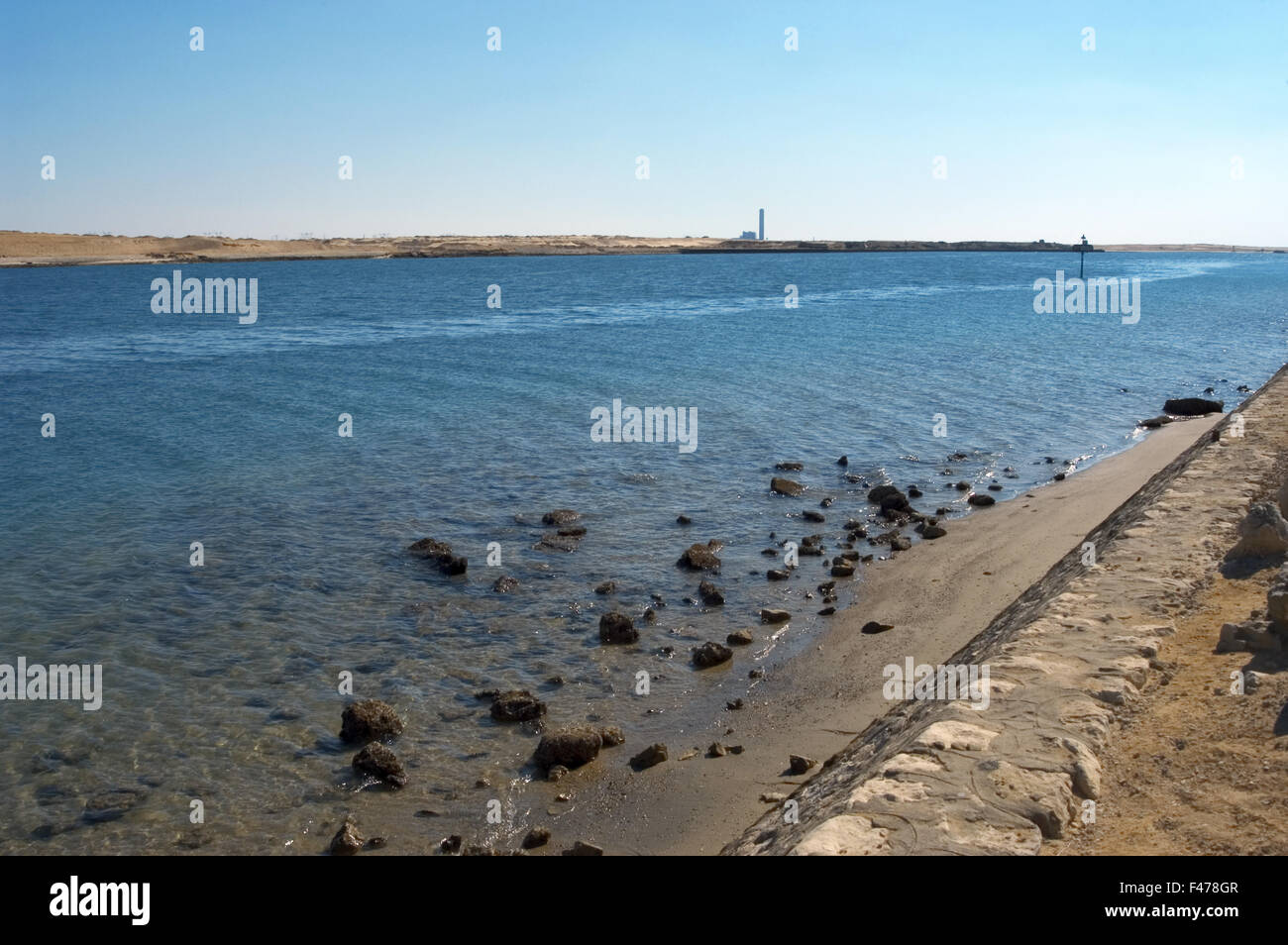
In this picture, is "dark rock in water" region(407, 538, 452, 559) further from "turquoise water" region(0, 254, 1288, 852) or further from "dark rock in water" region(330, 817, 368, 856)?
"dark rock in water" region(330, 817, 368, 856)

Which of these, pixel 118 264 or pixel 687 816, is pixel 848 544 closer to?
pixel 687 816

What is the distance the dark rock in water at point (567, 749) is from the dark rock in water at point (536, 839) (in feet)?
3.92

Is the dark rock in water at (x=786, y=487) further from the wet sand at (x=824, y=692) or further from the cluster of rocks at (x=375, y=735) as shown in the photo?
the cluster of rocks at (x=375, y=735)

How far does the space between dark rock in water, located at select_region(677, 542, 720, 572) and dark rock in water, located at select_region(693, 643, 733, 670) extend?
3199mm

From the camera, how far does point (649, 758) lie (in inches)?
398

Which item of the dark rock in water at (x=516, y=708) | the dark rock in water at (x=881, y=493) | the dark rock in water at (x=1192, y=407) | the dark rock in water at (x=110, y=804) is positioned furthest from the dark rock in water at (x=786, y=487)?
the dark rock in water at (x=1192, y=407)

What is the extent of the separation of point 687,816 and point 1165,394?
3045cm

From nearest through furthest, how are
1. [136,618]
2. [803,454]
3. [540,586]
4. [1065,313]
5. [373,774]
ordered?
[373,774] → [136,618] → [540,586] → [803,454] → [1065,313]

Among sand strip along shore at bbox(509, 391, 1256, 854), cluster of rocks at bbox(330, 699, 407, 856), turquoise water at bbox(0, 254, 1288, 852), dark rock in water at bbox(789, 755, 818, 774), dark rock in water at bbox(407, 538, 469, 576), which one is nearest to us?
cluster of rocks at bbox(330, 699, 407, 856)

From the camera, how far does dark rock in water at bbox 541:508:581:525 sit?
Result: 719 inches

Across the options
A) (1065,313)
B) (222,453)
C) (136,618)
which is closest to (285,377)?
(222,453)

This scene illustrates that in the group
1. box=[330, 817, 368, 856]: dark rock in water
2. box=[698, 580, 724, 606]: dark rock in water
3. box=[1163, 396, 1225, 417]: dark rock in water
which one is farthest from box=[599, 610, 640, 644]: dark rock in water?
box=[1163, 396, 1225, 417]: dark rock in water

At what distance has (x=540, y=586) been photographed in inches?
599

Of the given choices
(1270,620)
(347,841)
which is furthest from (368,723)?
(1270,620)
